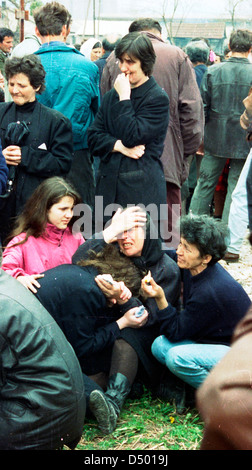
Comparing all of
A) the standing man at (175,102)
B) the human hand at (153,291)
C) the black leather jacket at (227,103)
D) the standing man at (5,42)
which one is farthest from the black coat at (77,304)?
the standing man at (5,42)

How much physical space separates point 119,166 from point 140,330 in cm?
112

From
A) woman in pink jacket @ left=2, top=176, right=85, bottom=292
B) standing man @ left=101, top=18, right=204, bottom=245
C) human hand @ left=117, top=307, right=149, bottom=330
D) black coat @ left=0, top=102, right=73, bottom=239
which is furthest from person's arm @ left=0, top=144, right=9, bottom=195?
standing man @ left=101, top=18, right=204, bottom=245

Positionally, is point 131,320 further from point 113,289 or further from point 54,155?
point 54,155

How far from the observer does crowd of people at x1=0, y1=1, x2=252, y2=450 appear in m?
2.70

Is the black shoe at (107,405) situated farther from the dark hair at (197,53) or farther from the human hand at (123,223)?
the dark hair at (197,53)

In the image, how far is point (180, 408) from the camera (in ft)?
11.5

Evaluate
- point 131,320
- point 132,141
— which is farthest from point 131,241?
point 132,141

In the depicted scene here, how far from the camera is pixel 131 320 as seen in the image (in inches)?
142

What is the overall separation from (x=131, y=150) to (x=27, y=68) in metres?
0.84

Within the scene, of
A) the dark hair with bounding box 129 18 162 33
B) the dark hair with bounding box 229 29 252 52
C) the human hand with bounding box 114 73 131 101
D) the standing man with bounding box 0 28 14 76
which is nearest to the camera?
the human hand with bounding box 114 73 131 101

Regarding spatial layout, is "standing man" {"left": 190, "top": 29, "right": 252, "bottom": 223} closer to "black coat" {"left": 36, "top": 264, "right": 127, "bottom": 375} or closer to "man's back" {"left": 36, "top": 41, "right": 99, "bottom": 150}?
"man's back" {"left": 36, "top": 41, "right": 99, "bottom": 150}

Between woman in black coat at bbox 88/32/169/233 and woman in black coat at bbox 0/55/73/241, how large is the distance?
0.88ft

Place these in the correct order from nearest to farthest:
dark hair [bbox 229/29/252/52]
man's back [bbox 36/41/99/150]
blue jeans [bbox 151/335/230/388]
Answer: blue jeans [bbox 151/335/230/388], man's back [bbox 36/41/99/150], dark hair [bbox 229/29/252/52]
